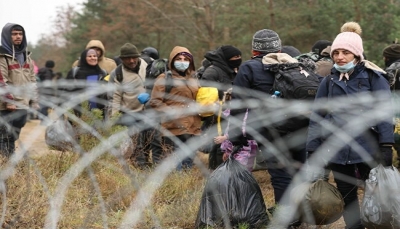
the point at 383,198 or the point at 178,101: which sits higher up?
the point at 178,101

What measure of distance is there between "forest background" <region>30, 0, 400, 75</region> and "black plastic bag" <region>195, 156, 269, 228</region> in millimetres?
6207

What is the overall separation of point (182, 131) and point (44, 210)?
5.90 ft

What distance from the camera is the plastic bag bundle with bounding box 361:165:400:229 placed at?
4.04 metres

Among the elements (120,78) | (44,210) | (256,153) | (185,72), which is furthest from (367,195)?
(120,78)

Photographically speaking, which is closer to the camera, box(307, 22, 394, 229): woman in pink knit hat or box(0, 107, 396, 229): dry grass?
box(307, 22, 394, 229): woman in pink knit hat

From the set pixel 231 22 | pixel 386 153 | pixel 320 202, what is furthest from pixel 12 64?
pixel 231 22

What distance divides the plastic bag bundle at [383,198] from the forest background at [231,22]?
6.75 m

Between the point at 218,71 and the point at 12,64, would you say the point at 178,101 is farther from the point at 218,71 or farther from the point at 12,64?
the point at 12,64

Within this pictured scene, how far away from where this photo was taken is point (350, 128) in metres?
4.14

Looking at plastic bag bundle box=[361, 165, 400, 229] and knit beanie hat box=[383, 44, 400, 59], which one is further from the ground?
knit beanie hat box=[383, 44, 400, 59]

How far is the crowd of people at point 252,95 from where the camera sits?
427 cm

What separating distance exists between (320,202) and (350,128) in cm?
49

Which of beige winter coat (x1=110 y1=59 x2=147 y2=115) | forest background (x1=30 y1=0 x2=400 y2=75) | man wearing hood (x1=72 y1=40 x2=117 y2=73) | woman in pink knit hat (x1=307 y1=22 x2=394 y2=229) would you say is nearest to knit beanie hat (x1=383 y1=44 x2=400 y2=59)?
beige winter coat (x1=110 y1=59 x2=147 y2=115)

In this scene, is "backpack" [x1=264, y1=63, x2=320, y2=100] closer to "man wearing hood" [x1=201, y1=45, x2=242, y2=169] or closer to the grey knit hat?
the grey knit hat
